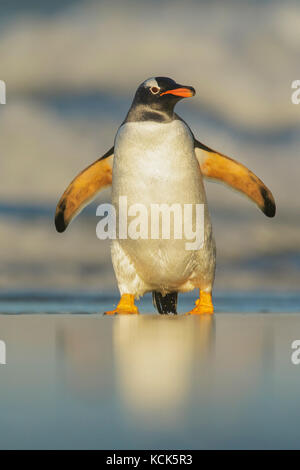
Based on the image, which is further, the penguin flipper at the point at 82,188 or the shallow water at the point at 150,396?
the penguin flipper at the point at 82,188

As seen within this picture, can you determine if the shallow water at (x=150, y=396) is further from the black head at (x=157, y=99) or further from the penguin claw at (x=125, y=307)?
the black head at (x=157, y=99)

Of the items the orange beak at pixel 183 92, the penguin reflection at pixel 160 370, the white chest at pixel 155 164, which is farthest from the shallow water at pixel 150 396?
the orange beak at pixel 183 92

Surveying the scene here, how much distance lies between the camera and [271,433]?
63 centimetres

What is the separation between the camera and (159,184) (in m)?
3.17

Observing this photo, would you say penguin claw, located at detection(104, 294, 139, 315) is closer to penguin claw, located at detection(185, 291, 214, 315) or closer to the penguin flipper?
penguin claw, located at detection(185, 291, 214, 315)

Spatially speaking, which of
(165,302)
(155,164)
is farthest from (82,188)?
(165,302)

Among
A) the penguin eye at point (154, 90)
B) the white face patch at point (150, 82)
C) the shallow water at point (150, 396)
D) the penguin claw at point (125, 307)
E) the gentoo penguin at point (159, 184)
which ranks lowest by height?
the shallow water at point (150, 396)

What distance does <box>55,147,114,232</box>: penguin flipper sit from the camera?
11.8 ft

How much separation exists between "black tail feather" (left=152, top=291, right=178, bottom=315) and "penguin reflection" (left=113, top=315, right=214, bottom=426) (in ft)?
6.20

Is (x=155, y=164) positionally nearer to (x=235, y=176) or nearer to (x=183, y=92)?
(x=183, y=92)

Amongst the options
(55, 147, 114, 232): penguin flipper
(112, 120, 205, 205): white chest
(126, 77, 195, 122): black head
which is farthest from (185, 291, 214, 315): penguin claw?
(126, 77, 195, 122): black head

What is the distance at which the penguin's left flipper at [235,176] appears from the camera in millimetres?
3568

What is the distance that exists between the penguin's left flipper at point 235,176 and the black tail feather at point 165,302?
0.83 m
